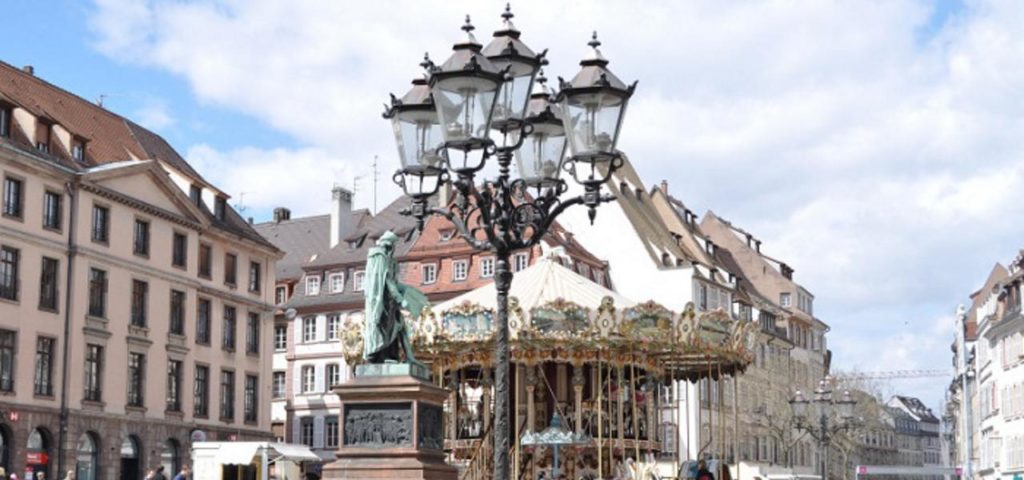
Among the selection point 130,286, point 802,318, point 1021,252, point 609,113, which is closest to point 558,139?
point 609,113

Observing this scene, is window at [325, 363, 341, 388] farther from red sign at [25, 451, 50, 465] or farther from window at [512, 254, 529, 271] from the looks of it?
red sign at [25, 451, 50, 465]

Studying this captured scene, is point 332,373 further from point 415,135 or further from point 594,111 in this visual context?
point 594,111

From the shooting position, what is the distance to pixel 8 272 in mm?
A: 42188

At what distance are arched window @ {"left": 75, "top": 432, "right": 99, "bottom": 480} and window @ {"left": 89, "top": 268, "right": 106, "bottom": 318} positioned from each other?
3833 millimetres

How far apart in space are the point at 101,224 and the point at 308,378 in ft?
69.0

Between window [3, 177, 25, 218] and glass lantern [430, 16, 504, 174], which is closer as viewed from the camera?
glass lantern [430, 16, 504, 174]

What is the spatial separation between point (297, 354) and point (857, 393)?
29.8 meters

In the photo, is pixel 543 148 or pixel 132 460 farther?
pixel 132 460

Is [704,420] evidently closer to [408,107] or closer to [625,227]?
[625,227]

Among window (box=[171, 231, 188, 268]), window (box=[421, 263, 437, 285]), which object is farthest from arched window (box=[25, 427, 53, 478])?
window (box=[421, 263, 437, 285])

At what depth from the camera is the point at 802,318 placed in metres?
85.1

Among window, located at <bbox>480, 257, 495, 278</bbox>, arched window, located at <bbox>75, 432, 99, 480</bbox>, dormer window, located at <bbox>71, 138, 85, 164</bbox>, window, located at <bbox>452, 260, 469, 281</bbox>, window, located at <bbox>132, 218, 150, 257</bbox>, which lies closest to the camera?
arched window, located at <bbox>75, 432, 99, 480</bbox>

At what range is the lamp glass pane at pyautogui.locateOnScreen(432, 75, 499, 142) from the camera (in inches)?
545

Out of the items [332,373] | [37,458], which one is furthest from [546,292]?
[332,373]
